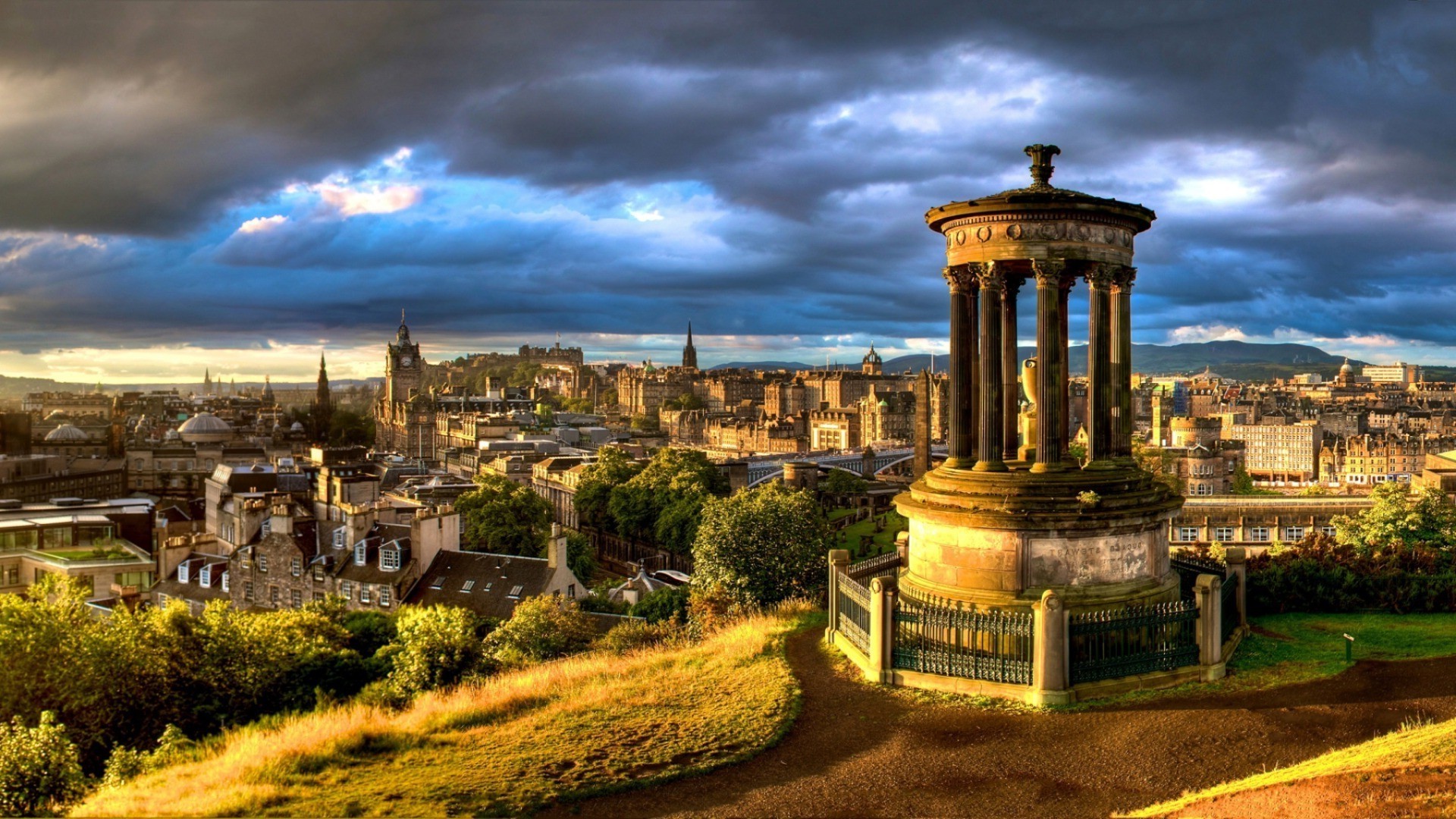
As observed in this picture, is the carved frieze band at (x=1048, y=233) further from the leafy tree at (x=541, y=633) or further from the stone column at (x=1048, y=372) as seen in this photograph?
the leafy tree at (x=541, y=633)

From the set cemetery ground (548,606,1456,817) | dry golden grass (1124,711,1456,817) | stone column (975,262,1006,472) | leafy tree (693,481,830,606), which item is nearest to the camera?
dry golden grass (1124,711,1456,817)

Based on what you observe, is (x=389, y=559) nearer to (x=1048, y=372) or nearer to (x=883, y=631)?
(x=883, y=631)

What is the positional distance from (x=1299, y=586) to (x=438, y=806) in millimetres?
16753

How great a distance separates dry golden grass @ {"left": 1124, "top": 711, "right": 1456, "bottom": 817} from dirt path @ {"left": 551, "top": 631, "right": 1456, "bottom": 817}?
330 mm

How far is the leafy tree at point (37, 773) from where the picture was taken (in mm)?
15094

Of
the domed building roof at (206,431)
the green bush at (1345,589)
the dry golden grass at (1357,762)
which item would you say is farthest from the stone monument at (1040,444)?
the domed building roof at (206,431)

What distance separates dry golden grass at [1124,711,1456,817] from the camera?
32.8ft

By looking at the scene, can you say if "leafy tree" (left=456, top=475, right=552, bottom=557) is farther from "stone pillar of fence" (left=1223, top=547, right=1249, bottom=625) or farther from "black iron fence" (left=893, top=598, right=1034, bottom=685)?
"black iron fence" (left=893, top=598, right=1034, bottom=685)

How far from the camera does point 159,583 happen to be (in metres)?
45.0

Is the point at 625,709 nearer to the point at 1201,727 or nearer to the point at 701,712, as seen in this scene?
the point at 701,712

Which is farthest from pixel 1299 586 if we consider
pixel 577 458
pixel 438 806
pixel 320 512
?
pixel 577 458

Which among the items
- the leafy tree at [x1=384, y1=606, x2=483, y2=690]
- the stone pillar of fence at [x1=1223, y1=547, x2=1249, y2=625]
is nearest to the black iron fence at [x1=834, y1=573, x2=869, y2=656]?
the stone pillar of fence at [x1=1223, y1=547, x2=1249, y2=625]

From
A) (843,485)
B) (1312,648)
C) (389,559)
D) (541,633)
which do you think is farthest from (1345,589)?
(843,485)

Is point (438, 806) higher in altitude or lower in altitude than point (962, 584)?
lower
